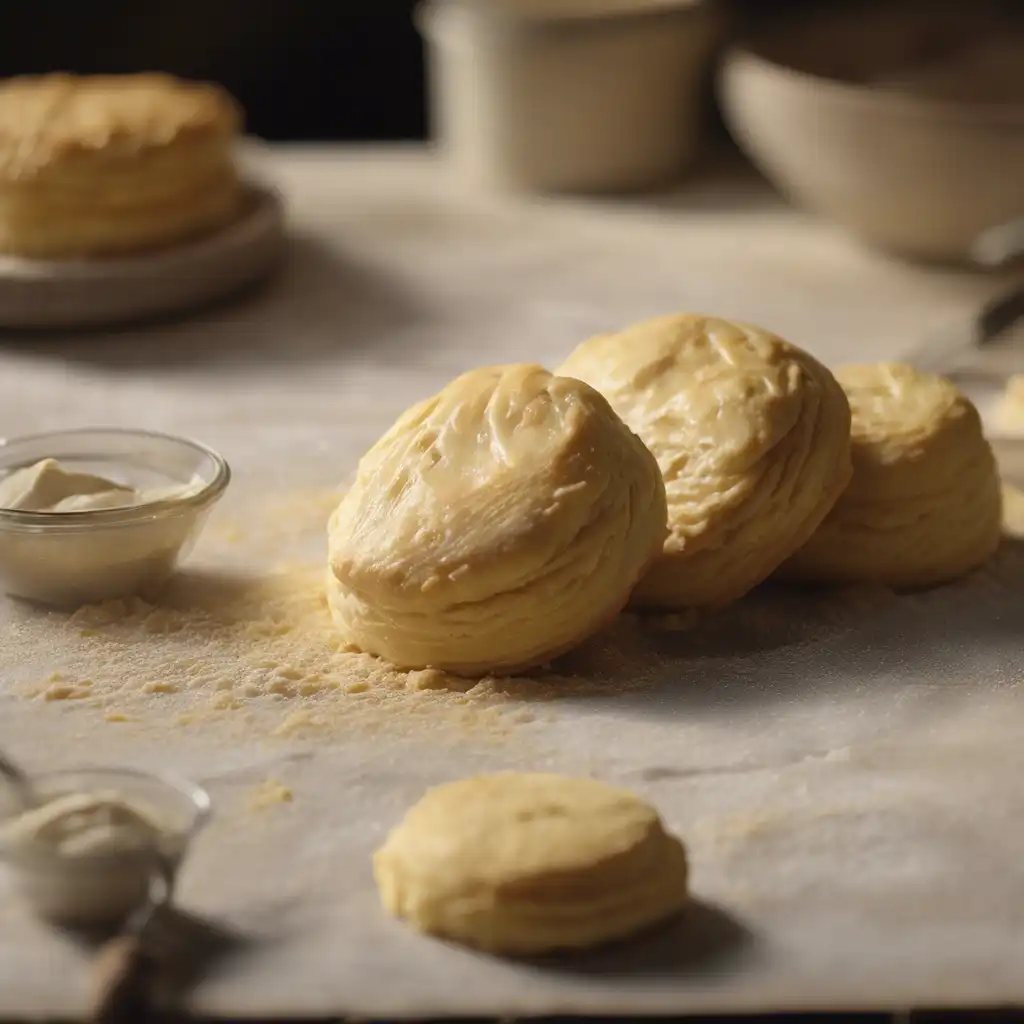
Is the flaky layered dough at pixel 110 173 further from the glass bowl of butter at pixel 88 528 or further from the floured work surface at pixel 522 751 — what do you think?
the glass bowl of butter at pixel 88 528

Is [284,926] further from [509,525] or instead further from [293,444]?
[293,444]

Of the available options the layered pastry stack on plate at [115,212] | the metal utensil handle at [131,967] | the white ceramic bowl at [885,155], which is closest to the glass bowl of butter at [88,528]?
the metal utensil handle at [131,967]

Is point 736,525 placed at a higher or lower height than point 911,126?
lower

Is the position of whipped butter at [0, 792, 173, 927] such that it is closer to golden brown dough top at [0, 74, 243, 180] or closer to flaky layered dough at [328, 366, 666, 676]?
flaky layered dough at [328, 366, 666, 676]

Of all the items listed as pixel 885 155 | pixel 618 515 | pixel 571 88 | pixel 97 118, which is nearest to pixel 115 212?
pixel 97 118

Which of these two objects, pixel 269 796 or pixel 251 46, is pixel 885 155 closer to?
pixel 269 796

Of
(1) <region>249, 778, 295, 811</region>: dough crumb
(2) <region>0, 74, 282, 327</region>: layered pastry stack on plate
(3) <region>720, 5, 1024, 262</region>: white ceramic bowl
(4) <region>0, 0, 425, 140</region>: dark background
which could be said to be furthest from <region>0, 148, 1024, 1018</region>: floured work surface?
(4) <region>0, 0, 425, 140</region>: dark background

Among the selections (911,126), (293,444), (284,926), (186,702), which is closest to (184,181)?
(293,444)
